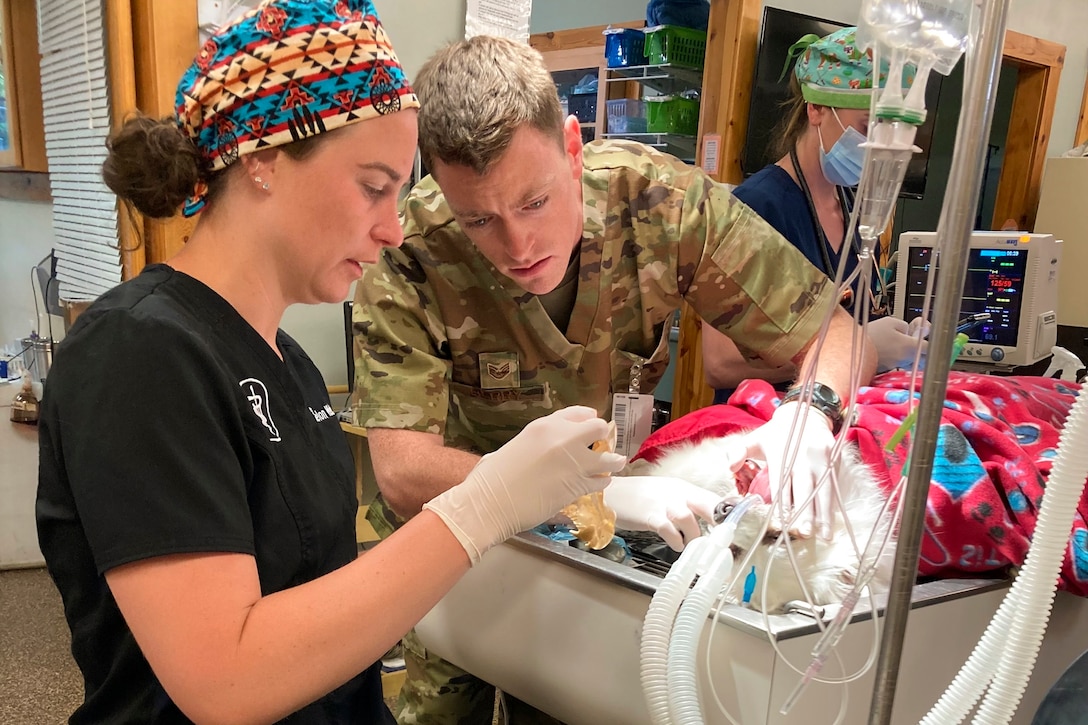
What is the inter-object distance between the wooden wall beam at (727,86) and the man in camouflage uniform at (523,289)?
4.67 feet

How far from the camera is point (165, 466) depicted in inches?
25.1

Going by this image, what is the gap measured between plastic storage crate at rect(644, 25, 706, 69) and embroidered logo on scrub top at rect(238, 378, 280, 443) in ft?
8.71

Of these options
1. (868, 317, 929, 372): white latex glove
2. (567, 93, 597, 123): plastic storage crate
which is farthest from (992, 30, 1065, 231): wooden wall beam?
(868, 317, 929, 372): white latex glove

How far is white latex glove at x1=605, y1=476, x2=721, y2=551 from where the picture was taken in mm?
920

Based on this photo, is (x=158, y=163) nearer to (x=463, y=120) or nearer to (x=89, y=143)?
(x=463, y=120)

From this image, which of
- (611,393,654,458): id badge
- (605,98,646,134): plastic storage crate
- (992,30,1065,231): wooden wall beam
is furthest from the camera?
(992,30,1065,231): wooden wall beam

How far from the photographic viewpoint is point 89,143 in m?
2.11

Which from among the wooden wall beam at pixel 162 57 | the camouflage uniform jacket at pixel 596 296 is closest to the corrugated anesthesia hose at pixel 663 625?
the camouflage uniform jacket at pixel 596 296

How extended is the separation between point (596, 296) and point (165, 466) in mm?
841

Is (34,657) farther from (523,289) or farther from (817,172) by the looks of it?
(817,172)

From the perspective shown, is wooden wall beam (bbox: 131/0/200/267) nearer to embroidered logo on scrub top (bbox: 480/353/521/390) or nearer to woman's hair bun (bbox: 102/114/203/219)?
embroidered logo on scrub top (bbox: 480/353/521/390)

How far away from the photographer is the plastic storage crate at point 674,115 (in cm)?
320

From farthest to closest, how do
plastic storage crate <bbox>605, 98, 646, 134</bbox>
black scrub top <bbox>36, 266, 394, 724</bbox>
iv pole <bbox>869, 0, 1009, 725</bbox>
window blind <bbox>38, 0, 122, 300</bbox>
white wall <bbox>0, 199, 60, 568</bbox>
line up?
1. plastic storage crate <bbox>605, 98, 646, 134</bbox>
2. white wall <bbox>0, 199, 60, 568</bbox>
3. window blind <bbox>38, 0, 122, 300</bbox>
4. black scrub top <bbox>36, 266, 394, 724</bbox>
5. iv pole <bbox>869, 0, 1009, 725</bbox>

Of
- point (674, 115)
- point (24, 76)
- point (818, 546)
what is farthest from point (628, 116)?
point (818, 546)
